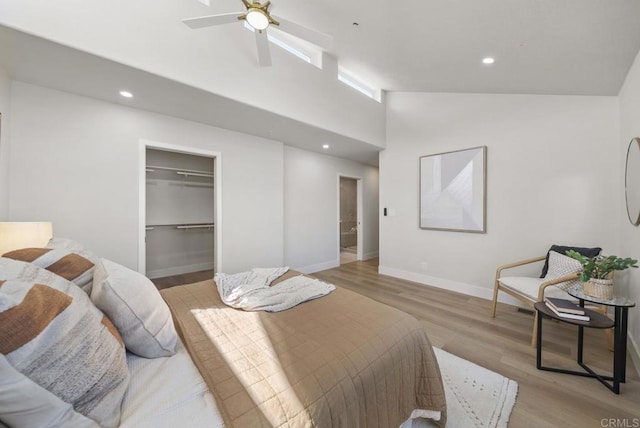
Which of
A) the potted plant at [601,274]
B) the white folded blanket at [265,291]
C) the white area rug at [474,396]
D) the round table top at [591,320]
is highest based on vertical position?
the potted plant at [601,274]

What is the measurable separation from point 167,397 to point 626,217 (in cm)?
374

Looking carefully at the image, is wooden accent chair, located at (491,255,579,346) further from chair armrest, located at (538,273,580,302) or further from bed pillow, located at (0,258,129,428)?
bed pillow, located at (0,258,129,428)

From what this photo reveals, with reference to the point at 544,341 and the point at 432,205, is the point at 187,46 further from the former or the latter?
the point at 544,341

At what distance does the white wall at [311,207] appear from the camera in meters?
4.36

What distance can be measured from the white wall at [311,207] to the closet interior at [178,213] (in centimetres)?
143

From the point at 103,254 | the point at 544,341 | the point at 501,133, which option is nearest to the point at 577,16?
the point at 501,133

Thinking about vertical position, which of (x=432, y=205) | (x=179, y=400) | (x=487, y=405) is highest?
(x=432, y=205)

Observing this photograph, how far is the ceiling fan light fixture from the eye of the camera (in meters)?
1.75

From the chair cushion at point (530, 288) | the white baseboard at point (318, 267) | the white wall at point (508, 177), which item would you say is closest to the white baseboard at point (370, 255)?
the white baseboard at point (318, 267)

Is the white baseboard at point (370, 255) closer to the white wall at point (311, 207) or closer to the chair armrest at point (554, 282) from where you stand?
the white wall at point (311, 207)

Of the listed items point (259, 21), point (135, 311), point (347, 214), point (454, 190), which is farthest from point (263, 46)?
point (347, 214)

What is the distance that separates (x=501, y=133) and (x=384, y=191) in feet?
6.15

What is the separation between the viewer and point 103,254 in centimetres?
267

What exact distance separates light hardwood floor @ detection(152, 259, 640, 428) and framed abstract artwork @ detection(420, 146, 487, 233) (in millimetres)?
1055
